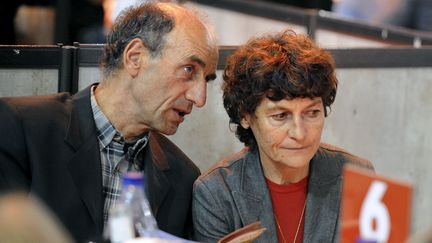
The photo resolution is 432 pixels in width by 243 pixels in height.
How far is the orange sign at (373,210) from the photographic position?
2393 millimetres

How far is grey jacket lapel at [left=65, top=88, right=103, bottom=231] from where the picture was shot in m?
3.29

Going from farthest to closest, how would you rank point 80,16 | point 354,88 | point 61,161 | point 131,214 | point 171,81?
1. point 80,16
2. point 354,88
3. point 171,81
4. point 61,161
5. point 131,214

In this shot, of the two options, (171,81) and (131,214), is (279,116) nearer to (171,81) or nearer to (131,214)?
(171,81)

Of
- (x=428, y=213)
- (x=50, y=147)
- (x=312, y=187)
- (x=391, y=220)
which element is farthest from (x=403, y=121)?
(x=391, y=220)

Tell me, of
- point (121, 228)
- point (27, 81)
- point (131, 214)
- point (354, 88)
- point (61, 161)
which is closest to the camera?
point (121, 228)

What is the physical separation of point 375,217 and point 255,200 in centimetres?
115

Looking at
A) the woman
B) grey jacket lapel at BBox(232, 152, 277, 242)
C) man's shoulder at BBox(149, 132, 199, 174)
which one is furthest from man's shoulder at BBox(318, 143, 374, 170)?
man's shoulder at BBox(149, 132, 199, 174)

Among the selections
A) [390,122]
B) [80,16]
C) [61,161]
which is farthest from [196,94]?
[80,16]

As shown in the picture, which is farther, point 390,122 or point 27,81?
point 390,122

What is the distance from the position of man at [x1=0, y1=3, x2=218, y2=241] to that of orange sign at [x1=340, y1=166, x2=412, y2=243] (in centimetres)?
110

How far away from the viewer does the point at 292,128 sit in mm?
3477

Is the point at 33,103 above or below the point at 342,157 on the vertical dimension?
above

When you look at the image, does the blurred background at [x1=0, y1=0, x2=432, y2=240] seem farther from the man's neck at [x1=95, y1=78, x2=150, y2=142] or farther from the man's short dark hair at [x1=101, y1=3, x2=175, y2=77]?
the man's neck at [x1=95, y1=78, x2=150, y2=142]

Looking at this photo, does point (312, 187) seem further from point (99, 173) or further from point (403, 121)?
point (403, 121)
